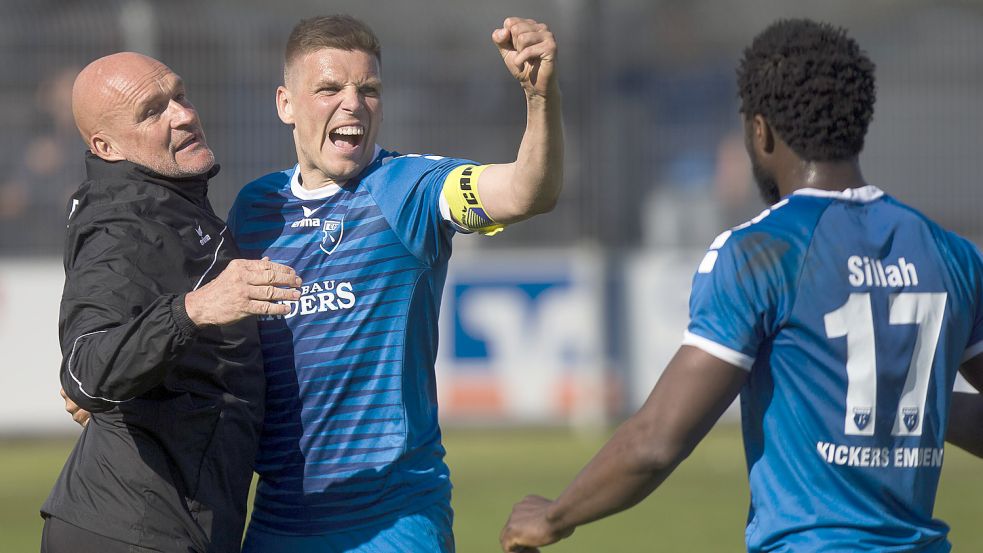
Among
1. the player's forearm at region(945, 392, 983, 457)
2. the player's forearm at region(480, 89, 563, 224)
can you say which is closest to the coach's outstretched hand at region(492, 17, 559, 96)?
the player's forearm at region(480, 89, 563, 224)

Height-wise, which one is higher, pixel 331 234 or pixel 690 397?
pixel 331 234

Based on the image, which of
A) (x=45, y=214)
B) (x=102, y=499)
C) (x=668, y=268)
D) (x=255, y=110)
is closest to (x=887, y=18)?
(x=668, y=268)

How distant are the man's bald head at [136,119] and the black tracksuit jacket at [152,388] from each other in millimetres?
69

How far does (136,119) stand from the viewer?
3.81 meters

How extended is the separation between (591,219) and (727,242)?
32.9 feet

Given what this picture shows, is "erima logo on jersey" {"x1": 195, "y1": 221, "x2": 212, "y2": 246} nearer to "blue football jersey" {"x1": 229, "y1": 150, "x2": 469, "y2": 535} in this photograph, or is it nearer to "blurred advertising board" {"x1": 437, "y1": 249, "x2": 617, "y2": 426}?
"blue football jersey" {"x1": 229, "y1": 150, "x2": 469, "y2": 535}

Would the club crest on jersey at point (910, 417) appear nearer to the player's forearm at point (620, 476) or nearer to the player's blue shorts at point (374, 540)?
the player's forearm at point (620, 476)

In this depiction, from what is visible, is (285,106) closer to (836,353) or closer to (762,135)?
(762,135)

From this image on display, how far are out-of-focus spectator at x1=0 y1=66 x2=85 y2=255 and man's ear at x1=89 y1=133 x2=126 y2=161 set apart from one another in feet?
30.2

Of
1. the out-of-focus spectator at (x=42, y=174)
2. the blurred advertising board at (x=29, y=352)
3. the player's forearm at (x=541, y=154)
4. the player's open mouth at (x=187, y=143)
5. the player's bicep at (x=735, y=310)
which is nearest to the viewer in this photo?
the player's bicep at (x=735, y=310)

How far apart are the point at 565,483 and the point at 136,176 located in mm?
6544

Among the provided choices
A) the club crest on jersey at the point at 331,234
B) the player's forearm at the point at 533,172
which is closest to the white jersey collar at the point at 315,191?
the club crest on jersey at the point at 331,234

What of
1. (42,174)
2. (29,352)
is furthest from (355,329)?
(42,174)

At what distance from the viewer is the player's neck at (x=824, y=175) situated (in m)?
3.08
